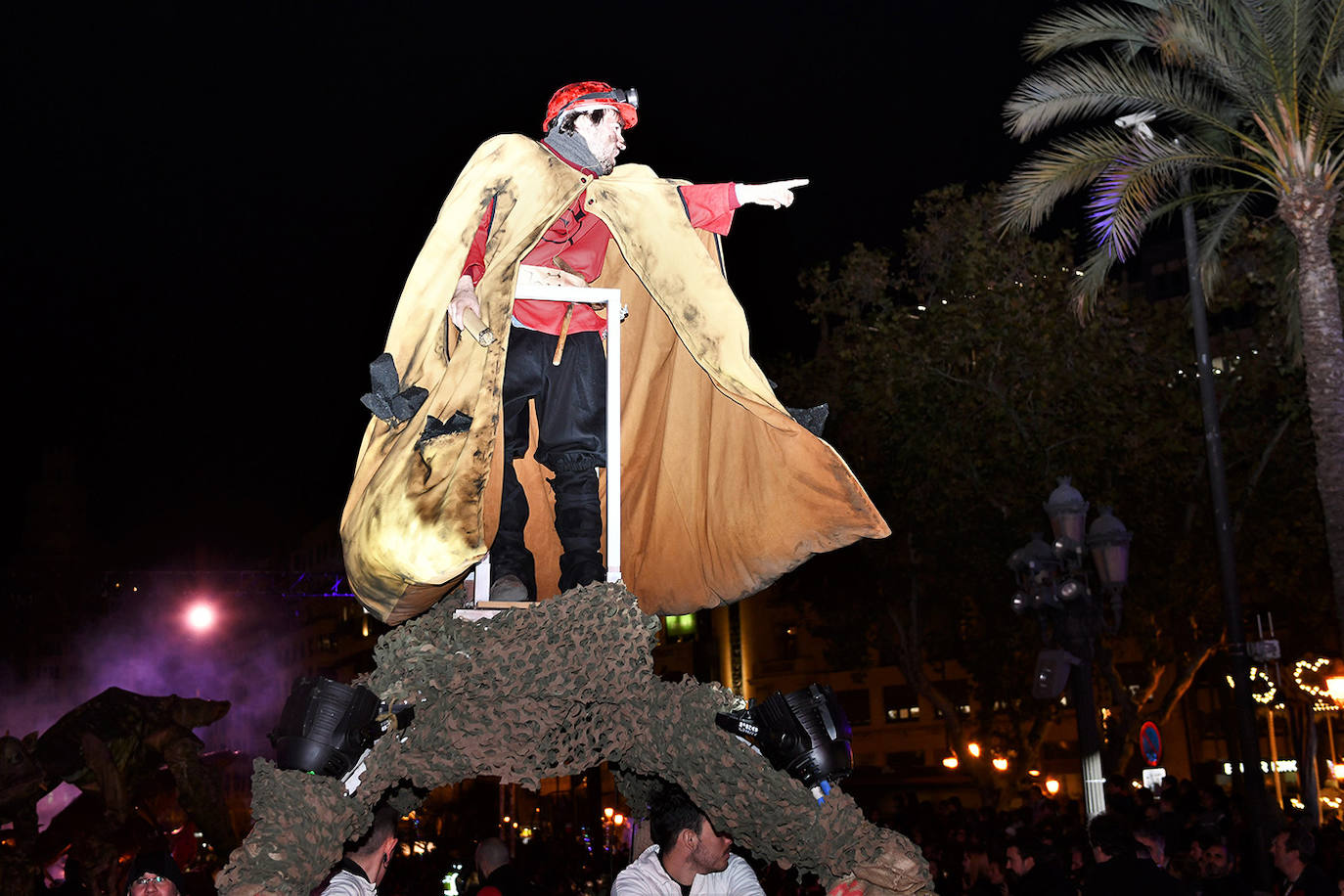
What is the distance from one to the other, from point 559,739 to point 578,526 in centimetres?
91

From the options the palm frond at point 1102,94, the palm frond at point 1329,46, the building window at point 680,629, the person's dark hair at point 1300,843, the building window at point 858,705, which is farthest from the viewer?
the building window at point 680,629

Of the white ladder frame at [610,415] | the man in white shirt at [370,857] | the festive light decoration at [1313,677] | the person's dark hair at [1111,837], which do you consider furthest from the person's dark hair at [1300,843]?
the festive light decoration at [1313,677]

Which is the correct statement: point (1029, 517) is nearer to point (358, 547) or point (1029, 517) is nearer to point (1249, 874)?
point (1249, 874)

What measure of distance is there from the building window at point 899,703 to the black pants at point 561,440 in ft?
136

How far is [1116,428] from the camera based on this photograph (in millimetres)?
19188

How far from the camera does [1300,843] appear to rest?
8094mm

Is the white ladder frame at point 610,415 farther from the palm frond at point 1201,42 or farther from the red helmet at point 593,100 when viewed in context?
the palm frond at point 1201,42

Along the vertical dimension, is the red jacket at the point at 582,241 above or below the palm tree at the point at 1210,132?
below

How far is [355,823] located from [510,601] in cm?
99

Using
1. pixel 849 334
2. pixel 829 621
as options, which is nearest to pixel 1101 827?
pixel 849 334

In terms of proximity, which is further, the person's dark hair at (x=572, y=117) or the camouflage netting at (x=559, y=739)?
the person's dark hair at (x=572, y=117)

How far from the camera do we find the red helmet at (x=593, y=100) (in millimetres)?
4914

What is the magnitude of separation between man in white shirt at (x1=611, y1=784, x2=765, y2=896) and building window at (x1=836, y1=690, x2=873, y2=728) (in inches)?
1631

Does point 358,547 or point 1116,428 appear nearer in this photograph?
point 358,547
